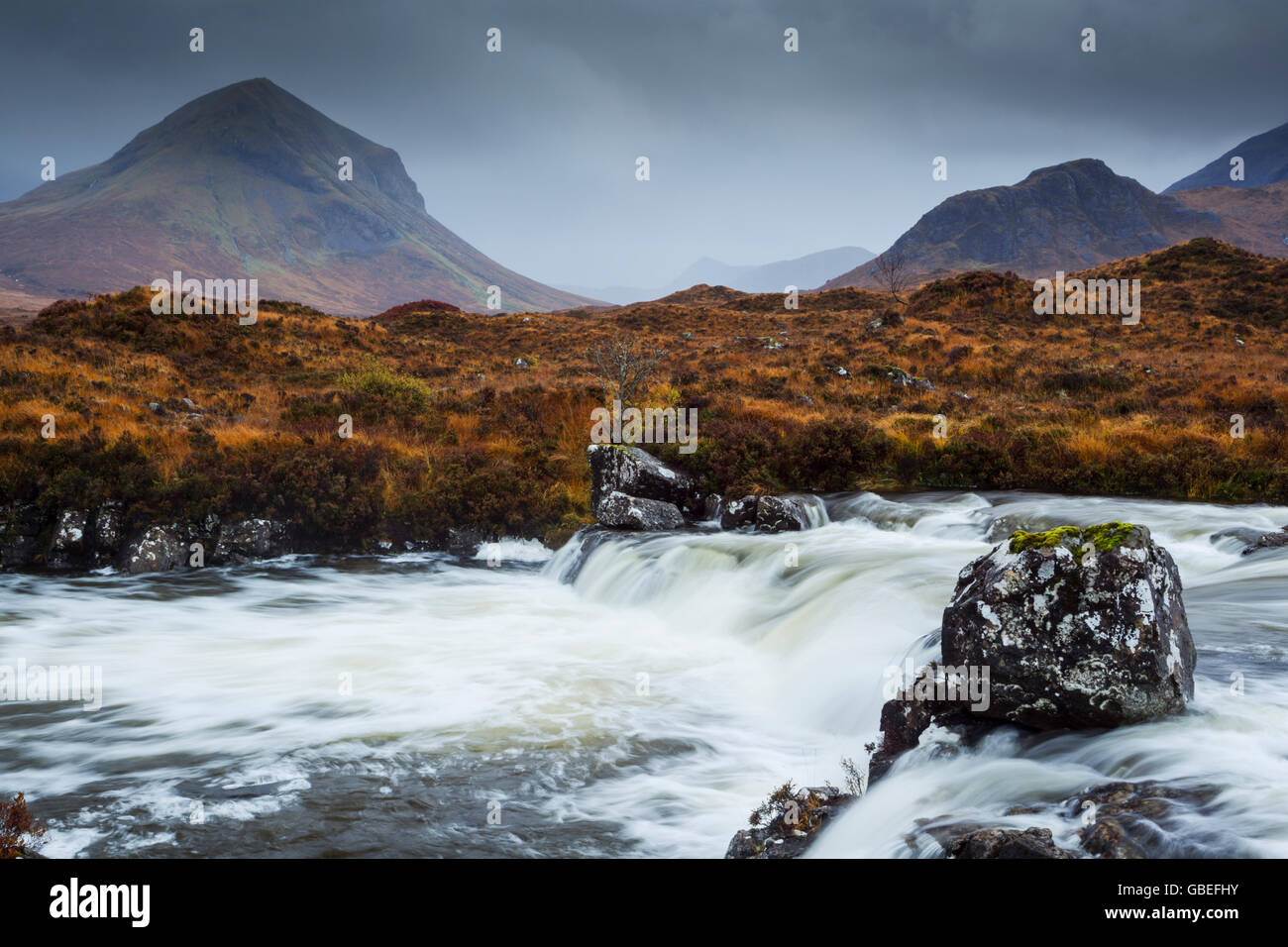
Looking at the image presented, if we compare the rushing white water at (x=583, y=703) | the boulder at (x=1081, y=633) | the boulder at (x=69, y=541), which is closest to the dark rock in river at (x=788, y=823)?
the rushing white water at (x=583, y=703)

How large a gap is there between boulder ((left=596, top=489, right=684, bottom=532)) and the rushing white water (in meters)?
0.86

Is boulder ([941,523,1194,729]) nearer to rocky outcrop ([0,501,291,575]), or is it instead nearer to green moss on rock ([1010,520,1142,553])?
green moss on rock ([1010,520,1142,553])

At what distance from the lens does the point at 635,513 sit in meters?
15.7

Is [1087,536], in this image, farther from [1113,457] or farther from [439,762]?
[1113,457]

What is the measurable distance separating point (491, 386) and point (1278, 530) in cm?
2247

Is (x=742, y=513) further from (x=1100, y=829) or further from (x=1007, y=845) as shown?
(x=1007, y=845)

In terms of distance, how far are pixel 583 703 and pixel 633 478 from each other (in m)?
8.00

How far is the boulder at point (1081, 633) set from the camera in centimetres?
501

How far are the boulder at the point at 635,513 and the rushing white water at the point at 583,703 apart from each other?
86 cm

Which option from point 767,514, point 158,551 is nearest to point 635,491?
point 767,514

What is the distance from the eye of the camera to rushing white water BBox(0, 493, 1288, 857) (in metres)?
4.98

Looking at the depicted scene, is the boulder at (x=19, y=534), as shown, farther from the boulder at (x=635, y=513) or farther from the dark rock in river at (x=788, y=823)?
the dark rock in river at (x=788, y=823)

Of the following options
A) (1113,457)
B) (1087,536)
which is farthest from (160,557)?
(1113,457)
